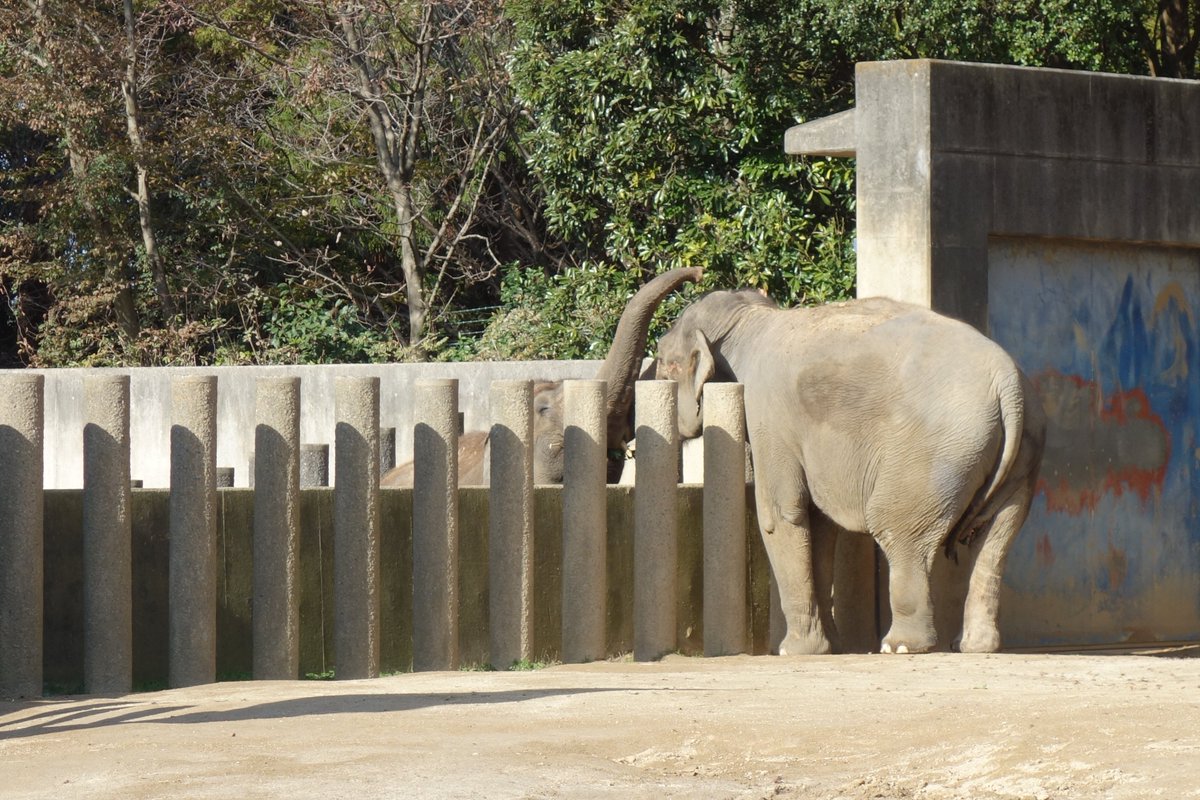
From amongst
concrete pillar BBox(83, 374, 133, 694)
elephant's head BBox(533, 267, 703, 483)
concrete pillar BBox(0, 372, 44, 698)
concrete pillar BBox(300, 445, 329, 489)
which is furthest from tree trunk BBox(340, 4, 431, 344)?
concrete pillar BBox(0, 372, 44, 698)

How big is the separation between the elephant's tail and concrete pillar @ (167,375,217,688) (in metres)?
3.55

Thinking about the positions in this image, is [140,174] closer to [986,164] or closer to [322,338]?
[322,338]

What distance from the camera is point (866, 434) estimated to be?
8.98 metres

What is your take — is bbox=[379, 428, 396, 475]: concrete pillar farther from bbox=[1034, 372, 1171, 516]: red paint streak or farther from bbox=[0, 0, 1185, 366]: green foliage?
bbox=[1034, 372, 1171, 516]: red paint streak

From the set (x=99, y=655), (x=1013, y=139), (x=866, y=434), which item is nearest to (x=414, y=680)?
(x=99, y=655)

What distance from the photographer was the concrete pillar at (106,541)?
7500 millimetres

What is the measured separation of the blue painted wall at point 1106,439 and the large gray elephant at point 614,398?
1882mm

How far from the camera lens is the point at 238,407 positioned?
1577 centimetres

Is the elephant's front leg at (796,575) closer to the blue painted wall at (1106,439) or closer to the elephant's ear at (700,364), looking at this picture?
the elephant's ear at (700,364)

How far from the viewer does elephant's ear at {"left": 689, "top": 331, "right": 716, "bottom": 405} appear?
33.3ft

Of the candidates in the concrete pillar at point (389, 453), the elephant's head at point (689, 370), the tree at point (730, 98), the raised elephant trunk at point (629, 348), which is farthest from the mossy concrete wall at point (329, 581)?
the tree at point (730, 98)

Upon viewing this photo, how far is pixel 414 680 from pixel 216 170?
14809 mm

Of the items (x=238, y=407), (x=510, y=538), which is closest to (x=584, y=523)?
(x=510, y=538)

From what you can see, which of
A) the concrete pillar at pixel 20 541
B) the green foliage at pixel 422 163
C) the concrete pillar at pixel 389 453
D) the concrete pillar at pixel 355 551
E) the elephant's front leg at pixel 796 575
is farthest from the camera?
the green foliage at pixel 422 163
